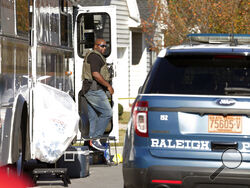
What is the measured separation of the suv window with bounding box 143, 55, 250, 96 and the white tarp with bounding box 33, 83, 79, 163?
279 cm

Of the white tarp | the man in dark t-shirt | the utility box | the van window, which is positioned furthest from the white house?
the white tarp

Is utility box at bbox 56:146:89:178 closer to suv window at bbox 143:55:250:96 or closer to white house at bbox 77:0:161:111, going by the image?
suv window at bbox 143:55:250:96

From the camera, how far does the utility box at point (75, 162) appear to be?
10852mm

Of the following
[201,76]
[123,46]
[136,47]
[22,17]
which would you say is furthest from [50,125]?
[136,47]

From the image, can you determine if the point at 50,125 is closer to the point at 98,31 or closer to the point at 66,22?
the point at 66,22

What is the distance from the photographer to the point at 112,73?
13.9 meters

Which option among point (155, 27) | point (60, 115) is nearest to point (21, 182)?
point (60, 115)

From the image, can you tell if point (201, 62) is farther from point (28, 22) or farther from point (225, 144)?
point (28, 22)

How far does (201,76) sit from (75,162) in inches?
166

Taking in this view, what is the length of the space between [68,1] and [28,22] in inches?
139

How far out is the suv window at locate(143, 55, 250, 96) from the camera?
7.08 metres

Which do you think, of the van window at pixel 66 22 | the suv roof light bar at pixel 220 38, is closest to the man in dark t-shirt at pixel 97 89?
the van window at pixel 66 22

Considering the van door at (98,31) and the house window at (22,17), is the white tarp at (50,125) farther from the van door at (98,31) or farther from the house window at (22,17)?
the van door at (98,31)

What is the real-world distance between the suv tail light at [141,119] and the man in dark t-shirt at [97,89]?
4.99m
